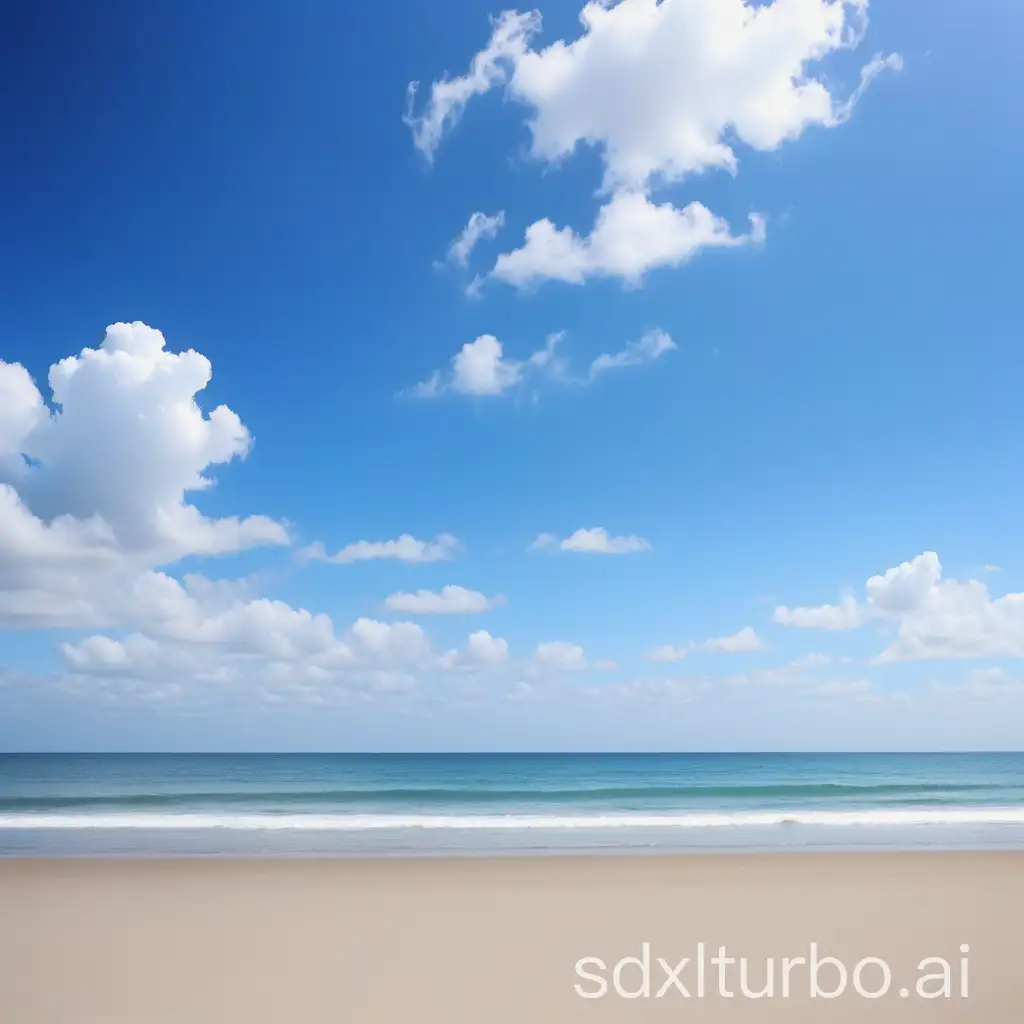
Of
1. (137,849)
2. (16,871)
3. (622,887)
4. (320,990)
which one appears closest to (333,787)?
(137,849)

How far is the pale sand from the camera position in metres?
4.16

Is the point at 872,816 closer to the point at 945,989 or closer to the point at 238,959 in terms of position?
the point at 945,989

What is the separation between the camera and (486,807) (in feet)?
56.3

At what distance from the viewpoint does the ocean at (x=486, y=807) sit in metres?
9.65

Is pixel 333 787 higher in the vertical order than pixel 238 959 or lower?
lower

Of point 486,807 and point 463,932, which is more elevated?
point 463,932

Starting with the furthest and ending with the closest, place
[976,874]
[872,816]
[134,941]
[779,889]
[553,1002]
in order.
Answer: [872,816] → [976,874] → [779,889] → [134,941] → [553,1002]

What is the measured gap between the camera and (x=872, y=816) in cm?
1324

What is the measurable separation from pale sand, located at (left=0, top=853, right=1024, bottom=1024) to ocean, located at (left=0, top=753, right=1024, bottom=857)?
5.70 ft

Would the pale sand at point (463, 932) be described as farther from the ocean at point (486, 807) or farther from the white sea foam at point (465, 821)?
the white sea foam at point (465, 821)

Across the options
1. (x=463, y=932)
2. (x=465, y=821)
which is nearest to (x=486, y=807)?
(x=465, y=821)

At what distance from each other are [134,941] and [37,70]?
29.7ft

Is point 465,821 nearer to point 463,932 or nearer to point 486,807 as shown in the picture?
point 486,807

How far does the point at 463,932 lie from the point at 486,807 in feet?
40.3
